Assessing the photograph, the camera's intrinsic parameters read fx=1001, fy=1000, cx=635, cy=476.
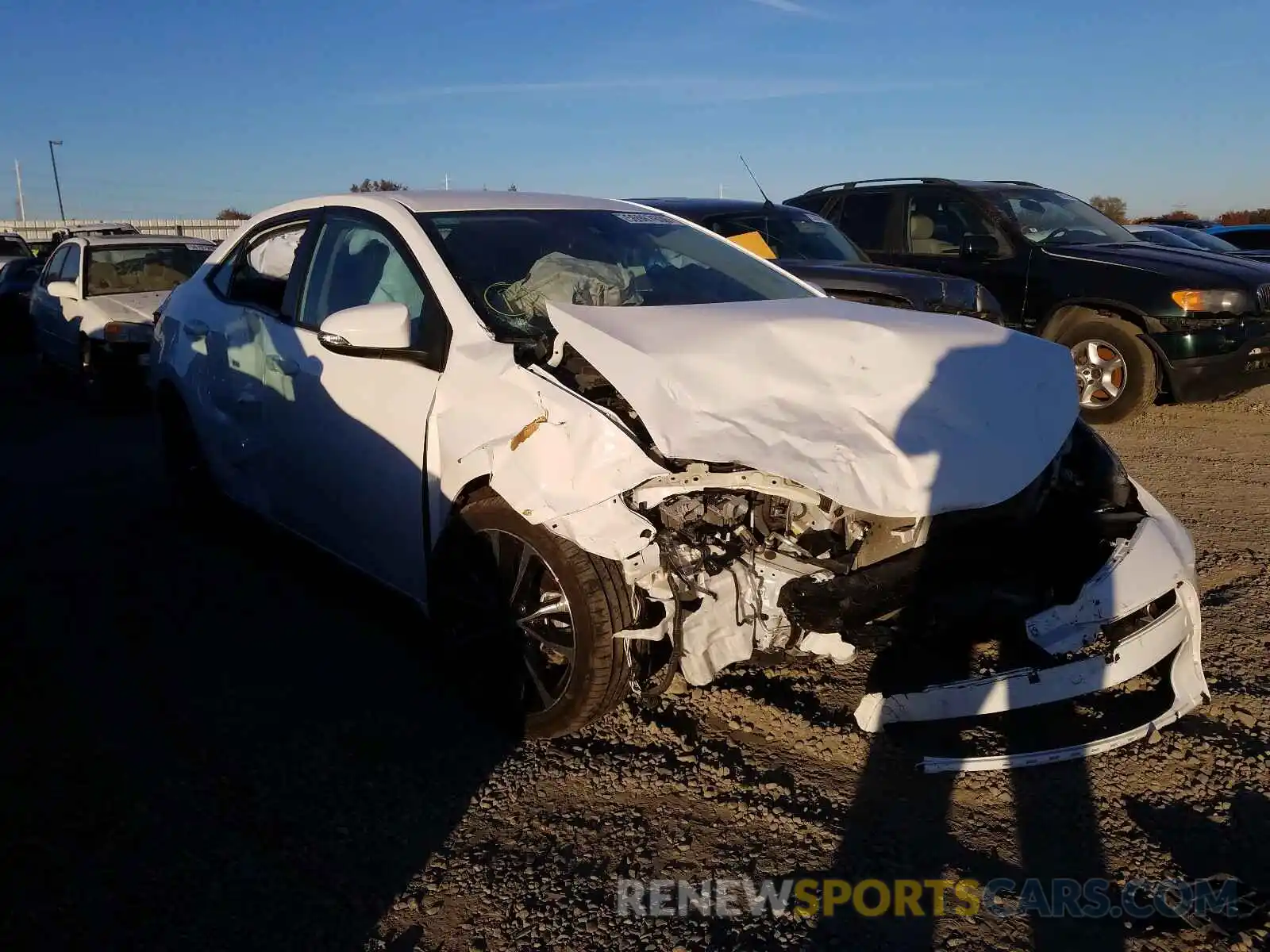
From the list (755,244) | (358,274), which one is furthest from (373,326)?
(755,244)

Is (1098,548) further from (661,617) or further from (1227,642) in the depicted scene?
(661,617)

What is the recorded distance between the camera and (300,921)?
2.40 meters

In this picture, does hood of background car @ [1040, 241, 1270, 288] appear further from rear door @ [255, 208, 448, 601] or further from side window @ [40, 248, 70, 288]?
side window @ [40, 248, 70, 288]

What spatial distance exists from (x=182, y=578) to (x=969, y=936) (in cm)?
374

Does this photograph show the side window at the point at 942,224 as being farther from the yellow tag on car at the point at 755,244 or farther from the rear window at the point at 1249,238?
the rear window at the point at 1249,238

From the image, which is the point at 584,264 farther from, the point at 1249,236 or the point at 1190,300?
the point at 1249,236

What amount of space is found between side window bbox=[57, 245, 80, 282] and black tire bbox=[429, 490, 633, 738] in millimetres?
8507

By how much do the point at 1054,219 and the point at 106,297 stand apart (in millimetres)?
8787

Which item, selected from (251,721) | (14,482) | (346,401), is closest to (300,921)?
(251,721)

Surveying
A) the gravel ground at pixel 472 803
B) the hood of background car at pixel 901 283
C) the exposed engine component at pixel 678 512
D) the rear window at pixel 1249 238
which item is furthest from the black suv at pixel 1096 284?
the rear window at pixel 1249 238

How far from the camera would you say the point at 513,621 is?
10.3ft

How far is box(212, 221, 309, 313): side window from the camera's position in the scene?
4387 mm

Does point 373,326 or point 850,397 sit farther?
point 373,326

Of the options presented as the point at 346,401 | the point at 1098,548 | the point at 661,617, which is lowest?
the point at 661,617
